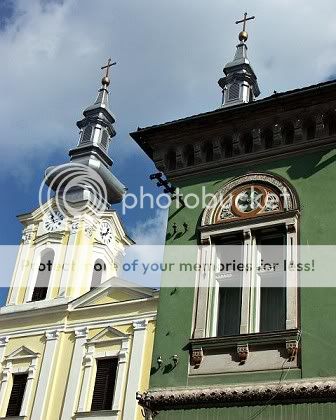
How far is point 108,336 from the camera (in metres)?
29.6

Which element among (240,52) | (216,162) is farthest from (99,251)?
(216,162)

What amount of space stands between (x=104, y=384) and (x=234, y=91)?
13.4 m

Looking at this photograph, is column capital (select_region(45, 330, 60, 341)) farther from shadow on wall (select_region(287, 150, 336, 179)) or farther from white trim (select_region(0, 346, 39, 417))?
shadow on wall (select_region(287, 150, 336, 179))

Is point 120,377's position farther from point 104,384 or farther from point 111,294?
point 111,294

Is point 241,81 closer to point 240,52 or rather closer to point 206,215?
point 240,52

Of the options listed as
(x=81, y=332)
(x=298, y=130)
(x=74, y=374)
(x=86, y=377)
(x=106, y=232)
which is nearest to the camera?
(x=298, y=130)

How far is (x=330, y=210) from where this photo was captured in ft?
41.9

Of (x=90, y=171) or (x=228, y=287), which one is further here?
(x=90, y=171)

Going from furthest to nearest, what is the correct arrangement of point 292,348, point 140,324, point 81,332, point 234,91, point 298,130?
point 81,332
point 140,324
point 234,91
point 298,130
point 292,348

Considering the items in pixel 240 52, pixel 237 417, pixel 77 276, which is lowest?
pixel 237 417

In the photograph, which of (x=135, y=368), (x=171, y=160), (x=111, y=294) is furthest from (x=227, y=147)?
(x=111, y=294)

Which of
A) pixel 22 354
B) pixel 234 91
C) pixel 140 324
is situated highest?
pixel 234 91

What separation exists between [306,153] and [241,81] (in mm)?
8164

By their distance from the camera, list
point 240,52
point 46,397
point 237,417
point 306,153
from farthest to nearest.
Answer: point 46,397
point 240,52
point 306,153
point 237,417
